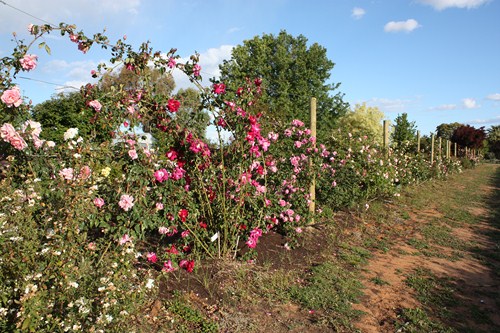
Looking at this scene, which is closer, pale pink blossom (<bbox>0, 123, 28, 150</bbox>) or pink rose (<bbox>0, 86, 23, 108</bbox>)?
pale pink blossom (<bbox>0, 123, 28, 150</bbox>)

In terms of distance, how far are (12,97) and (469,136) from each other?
33560mm

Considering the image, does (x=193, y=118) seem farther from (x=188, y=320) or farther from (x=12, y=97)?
(x=188, y=320)

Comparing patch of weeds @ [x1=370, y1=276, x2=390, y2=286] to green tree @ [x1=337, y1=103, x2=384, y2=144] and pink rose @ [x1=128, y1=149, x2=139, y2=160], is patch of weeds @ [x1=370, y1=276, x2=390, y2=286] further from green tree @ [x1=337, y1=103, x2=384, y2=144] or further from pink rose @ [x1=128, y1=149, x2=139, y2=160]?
green tree @ [x1=337, y1=103, x2=384, y2=144]

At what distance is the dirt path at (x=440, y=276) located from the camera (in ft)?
12.0

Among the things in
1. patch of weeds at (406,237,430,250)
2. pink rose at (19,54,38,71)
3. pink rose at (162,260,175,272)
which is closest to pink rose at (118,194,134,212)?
pink rose at (162,260,175,272)

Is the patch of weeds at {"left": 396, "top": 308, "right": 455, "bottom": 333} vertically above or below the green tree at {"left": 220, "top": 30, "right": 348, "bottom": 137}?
below

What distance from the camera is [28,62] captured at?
3414mm

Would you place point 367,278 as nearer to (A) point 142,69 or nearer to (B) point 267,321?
(B) point 267,321

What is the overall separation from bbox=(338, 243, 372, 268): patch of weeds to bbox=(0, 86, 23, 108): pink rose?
4078 millimetres

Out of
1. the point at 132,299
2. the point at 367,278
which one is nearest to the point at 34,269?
the point at 132,299

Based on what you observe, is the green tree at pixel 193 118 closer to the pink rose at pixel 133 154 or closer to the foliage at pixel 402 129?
the pink rose at pixel 133 154

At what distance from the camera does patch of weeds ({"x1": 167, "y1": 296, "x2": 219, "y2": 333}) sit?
3074 millimetres

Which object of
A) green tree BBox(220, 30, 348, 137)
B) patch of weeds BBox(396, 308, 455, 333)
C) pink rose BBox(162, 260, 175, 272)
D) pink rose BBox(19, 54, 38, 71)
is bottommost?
patch of weeds BBox(396, 308, 455, 333)

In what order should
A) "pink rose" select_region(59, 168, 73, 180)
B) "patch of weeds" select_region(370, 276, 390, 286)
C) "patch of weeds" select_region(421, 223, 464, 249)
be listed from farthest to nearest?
"patch of weeds" select_region(421, 223, 464, 249), "patch of weeds" select_region(370, 276, 390, 286), "pink rose" select_region(59, 168, 73, 180)
